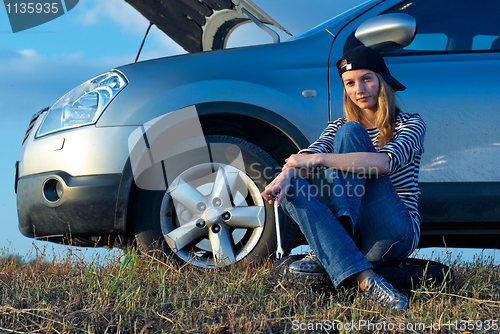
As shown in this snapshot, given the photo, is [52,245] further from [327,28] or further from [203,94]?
[327,28]

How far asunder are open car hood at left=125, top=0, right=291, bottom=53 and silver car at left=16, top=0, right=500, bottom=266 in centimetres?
141

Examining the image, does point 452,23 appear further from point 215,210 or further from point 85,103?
point 85,103

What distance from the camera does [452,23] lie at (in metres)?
2.58

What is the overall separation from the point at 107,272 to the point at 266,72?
1415mm

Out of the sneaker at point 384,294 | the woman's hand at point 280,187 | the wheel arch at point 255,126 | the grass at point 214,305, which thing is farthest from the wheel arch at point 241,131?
the sneaker at point 384,294

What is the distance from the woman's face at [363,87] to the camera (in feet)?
6.32

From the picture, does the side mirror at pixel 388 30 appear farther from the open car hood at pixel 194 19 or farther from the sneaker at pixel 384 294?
the open car hood at pixel 194 19

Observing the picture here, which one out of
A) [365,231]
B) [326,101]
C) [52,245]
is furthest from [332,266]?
[52,245]

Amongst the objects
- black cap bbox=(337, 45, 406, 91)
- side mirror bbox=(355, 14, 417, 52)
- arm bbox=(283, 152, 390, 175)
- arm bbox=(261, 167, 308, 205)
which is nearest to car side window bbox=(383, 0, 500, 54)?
side mirror bbox=(355, 14, 417, 52)

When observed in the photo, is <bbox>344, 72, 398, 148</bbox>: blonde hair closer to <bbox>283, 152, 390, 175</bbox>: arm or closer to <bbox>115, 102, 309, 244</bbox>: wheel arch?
<bbox>283, 152, 390, 175</bbox>: arm

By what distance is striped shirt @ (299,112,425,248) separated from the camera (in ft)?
5.72

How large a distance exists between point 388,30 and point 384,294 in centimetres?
139

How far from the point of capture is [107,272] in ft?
6.89

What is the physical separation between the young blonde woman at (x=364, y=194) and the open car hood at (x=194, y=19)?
1.92 m
